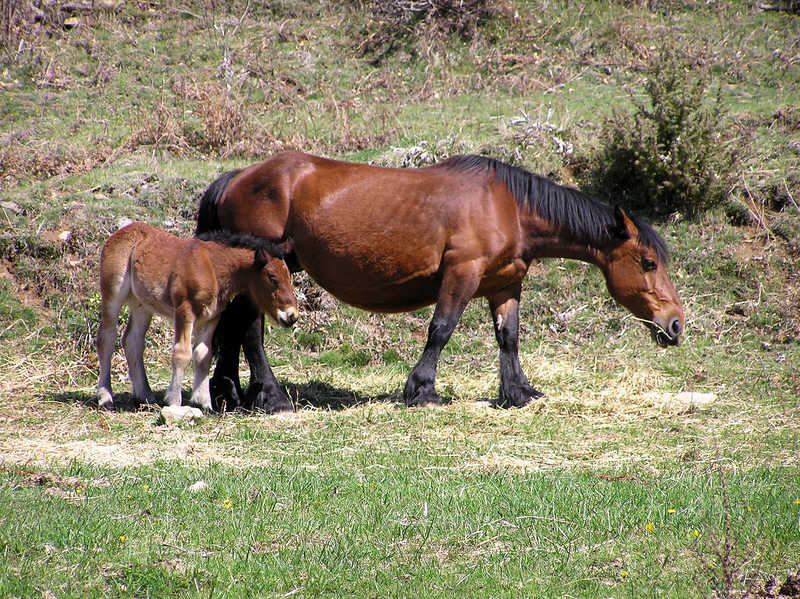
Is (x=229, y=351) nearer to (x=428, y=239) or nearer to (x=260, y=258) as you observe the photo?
(x=260, y=258)

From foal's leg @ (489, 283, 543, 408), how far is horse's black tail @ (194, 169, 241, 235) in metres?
2.98

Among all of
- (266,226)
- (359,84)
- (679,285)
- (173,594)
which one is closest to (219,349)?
(266,226)

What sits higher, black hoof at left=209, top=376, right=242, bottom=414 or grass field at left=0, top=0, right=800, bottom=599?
grass field at left=0, top=0, right=800, bottom=599

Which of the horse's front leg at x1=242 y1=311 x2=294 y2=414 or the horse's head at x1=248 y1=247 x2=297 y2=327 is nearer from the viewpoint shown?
the horse's head at x1=248 y1=247 x2=297 y2=327

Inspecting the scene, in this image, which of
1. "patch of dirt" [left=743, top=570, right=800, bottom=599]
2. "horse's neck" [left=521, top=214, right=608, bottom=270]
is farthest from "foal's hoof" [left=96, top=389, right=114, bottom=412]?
"patch of dirt" [left=743, top=570, right=800, bottom=599]

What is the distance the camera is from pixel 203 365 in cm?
788

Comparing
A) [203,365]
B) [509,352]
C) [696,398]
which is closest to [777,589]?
[696,398]

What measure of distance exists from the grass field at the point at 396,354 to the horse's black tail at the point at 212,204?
2.01 metres

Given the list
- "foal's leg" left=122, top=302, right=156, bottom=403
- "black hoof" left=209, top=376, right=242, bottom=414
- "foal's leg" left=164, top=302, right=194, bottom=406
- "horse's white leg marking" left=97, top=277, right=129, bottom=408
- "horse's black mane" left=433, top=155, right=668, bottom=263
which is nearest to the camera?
"foal's leg" left=164, top=302, right=194, bottom=406

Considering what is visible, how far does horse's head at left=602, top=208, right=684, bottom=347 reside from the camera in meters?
8.66

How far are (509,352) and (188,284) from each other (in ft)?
10.8

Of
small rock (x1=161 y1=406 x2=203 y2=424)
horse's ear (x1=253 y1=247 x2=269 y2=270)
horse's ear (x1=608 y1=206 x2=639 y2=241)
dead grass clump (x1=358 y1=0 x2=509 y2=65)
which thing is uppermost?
dead grass clump (x1=358 y1=0 x2=509 y2=65)

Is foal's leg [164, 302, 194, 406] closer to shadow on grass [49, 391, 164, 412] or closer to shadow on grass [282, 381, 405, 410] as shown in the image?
shadow on grass [49, 391, 164, 412]

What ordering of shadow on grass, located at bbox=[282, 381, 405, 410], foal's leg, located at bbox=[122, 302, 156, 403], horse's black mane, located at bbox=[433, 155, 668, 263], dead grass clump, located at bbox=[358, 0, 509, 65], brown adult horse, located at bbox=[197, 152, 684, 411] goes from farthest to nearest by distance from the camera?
1. dead grass clump, located at bbox=[358, 0, 509, 65]
2. shadow on grass, located at bbox=[282, 381, 405, 410]
3. horse's black mane, located at bbox=[433, 155, 668, 263]
4. brown adult horse, located at bbox=[197, 152, 684, 411]
5. foal's leg, located at bbox=[122, 302, 156, 403]
